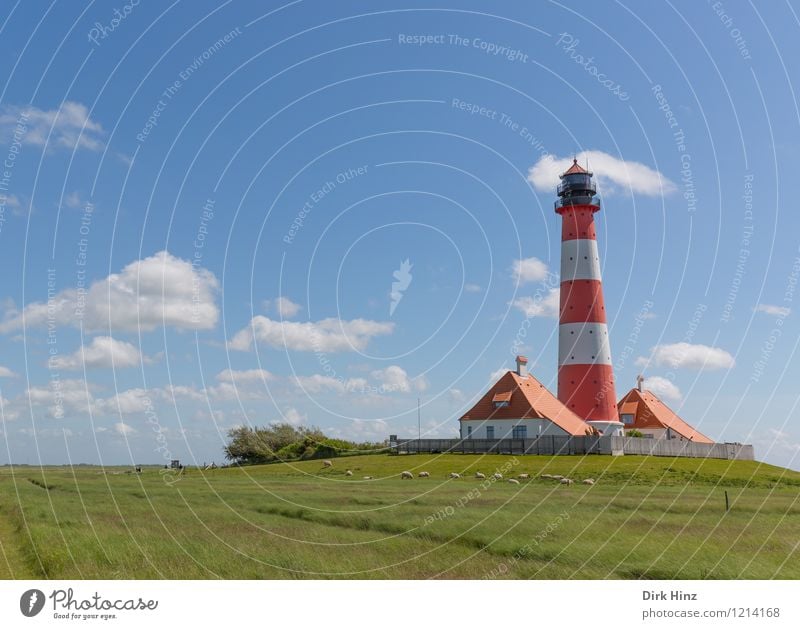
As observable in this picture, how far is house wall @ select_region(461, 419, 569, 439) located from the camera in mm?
64875

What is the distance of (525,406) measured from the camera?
68.0 m

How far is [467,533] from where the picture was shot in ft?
79.4

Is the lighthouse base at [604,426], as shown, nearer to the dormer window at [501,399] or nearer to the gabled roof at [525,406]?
the gabled roof at [525,406]

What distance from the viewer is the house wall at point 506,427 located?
6488 centimetres

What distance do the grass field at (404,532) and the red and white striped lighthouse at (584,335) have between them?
68.1ft

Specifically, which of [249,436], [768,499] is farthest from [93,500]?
[249,436]
